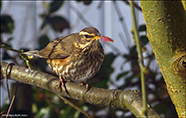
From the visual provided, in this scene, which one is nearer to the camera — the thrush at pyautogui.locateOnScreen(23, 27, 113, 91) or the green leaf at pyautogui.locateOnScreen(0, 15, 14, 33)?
the thrush at pyautogui.locateOnScreen(23, 27, 113, 91)

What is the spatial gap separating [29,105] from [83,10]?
1.09m

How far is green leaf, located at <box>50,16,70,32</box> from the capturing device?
1522 mm

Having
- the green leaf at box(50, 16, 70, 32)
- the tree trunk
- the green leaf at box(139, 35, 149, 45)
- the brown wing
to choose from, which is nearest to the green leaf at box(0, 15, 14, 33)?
the green leaf at box(50, 16, 70, 32)

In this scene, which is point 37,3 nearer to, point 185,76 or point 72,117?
point 72,117

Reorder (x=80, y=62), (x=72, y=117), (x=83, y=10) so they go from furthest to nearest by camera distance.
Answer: (x=83, y=10) < (x=72, y=117) < (x=80, y=62)

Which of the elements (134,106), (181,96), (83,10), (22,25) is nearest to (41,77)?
(134,106)

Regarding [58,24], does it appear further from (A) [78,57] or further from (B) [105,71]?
(A) [78,57]

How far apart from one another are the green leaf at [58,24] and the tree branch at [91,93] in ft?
2.03

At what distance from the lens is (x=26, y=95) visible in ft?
4.75

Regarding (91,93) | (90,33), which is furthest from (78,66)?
(91,93)

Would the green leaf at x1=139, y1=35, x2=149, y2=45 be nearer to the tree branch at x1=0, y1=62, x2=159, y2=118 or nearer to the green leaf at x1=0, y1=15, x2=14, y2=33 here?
the tree branch at x1=0, y1=62, x2=159, y2=118

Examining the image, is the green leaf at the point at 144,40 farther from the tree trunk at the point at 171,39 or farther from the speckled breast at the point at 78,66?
the tree trunk at the point at 171,39

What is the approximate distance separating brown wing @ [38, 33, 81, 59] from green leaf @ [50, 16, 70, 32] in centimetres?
43

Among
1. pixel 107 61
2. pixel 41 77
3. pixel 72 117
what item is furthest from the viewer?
pixel 107 61
